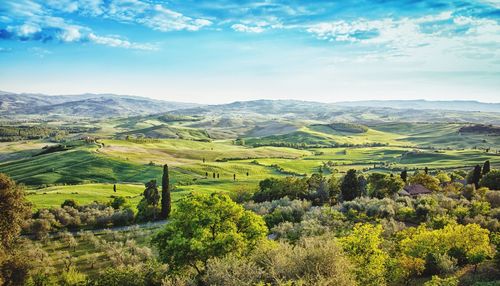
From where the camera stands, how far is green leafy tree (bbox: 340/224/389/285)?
28766 mm

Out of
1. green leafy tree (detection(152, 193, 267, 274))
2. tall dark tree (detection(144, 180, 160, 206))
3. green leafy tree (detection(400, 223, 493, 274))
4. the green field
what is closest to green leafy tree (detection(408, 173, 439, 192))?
the green field

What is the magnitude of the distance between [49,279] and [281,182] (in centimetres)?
5314

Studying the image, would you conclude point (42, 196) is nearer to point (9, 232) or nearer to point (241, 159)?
point (9, 232)

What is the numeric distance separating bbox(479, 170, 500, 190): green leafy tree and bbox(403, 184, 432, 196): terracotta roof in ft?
38.0

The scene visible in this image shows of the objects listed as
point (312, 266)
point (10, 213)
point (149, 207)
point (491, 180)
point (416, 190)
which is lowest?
point (149, 207)

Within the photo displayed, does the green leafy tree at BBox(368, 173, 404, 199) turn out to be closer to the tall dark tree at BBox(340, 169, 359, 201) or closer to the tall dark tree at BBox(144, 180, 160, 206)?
the tall dark tree at BBox(340, 169, 359, 201)

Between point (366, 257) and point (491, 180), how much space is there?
211 feet

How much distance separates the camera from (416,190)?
80312mm

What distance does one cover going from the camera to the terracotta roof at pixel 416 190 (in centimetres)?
7912

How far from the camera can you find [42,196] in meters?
84.5

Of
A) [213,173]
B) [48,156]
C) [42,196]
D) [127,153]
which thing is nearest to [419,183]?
[213,173]

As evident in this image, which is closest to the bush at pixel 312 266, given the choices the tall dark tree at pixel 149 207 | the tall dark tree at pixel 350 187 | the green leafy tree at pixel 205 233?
the green leafy tree at pixel 205 233

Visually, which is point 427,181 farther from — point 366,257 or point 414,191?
point 366,257

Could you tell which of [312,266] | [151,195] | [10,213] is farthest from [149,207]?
[312,266]
